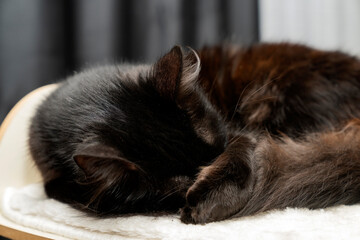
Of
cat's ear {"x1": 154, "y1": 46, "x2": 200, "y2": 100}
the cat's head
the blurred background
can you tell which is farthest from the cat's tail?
the blurred background

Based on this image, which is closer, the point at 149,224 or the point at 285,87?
the point at 149,224

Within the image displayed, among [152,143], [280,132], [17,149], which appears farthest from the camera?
[17,149]

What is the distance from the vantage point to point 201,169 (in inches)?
30.5

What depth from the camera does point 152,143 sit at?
76 centimetres

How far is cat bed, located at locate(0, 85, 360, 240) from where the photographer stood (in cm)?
58

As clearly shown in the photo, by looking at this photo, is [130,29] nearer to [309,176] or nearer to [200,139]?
[200,139]

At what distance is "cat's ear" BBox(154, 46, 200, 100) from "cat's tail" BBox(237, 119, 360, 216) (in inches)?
9.9

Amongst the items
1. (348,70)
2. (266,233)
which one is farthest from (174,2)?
(266,233)

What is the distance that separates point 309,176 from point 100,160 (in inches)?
16.2

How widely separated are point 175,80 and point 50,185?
18.3 inches

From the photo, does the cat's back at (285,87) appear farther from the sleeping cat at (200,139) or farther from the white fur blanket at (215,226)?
the white fur blanket at (215,226)

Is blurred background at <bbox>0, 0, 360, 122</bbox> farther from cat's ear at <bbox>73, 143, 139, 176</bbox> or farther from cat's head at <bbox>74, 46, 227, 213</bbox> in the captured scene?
cat's ear at <bbox>73, 143, 139, 176</bbox>

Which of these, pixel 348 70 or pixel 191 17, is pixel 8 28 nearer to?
pixel 191 17

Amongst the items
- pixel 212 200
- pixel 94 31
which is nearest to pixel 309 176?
pixel 212 200
